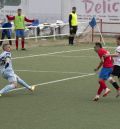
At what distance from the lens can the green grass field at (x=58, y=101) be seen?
1155 cm

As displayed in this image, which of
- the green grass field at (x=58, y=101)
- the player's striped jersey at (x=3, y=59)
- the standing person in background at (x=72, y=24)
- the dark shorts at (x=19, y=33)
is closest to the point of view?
the green grass field at (x=58, y=101)

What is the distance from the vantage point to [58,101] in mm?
14273

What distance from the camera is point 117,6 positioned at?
40.7 m

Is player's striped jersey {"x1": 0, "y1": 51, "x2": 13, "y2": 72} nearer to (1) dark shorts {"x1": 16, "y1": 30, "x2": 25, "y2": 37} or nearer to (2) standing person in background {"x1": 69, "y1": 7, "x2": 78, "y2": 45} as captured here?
(1) dark shorts {"x1": 16, "y1": 30, "x2": 25, "y2": 37}

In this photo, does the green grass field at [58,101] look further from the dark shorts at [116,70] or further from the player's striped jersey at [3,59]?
the player's striped jersey at [3,59]

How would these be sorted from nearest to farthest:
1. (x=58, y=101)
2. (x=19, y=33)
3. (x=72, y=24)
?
(x=58, y=101) < (x=19, y=33) < (x=72, y=24)

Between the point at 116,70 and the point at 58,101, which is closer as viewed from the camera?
the point at 58,101

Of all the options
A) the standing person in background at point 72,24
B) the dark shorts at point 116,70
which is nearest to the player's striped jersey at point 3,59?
the dark shorts at point 116,70

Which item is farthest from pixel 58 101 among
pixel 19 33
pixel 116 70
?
pixel 19 33

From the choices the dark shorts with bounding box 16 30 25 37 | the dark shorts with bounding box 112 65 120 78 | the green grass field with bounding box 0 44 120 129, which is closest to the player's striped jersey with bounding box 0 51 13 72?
the green grass field with bounding box 0 44 120 129

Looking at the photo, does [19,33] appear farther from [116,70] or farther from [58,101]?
Result: [58,101]

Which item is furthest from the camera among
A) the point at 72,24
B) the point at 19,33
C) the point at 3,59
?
the point at 72,24

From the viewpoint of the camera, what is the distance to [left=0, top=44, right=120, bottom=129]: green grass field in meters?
11.6

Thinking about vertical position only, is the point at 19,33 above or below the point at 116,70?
below
